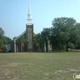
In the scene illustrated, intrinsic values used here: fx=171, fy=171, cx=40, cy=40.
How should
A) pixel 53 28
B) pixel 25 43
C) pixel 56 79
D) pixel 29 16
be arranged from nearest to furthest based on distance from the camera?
pixel 56 79, pixel 53 28, pixel 25 43, pixel 29 16

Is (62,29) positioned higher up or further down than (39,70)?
higher up

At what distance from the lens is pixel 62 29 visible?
58.8 meters

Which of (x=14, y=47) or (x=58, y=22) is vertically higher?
(x=58, y=22)

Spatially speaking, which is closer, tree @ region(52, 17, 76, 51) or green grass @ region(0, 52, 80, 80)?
green grass @ region(0, 52, 80, 80)

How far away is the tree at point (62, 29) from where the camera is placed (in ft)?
183

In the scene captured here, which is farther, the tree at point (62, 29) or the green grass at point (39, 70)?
the tree at point (62, 29)

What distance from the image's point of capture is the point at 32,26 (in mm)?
71750

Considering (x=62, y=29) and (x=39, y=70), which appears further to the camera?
(x=62, y=29)

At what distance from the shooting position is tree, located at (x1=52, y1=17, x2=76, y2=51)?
55750 millimetres

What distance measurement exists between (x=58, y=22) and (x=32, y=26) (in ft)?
50.3

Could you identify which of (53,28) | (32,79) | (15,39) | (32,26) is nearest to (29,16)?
(32,26)

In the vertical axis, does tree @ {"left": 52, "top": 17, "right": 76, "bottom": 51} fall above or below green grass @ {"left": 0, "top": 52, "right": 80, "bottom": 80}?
above

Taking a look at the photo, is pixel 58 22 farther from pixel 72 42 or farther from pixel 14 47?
pixel 14 47

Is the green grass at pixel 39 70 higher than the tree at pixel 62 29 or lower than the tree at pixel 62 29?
lower
